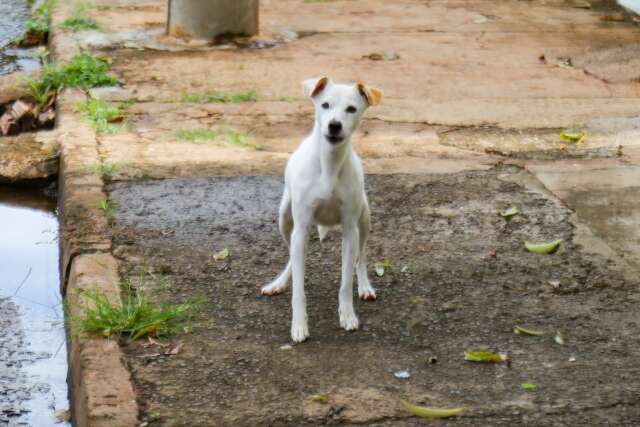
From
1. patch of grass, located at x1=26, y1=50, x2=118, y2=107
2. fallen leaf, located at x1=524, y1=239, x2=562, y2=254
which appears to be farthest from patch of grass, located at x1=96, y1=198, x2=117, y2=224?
patch of grass, located at x1=26, y1=50, x2=118, y2=107

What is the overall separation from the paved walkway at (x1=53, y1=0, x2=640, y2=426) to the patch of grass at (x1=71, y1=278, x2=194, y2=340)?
124 mm

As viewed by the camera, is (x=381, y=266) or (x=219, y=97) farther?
(x=219, y=97)

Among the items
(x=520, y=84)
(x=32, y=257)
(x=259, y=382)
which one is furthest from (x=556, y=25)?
(x=259, y=382)

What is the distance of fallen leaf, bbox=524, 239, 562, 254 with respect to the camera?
18.4 ft

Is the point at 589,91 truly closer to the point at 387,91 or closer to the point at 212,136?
the point at 387,91

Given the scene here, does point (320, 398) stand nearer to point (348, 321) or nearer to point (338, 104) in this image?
point (348, 321)

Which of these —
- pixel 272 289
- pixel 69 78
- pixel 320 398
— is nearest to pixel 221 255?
pixel 272 289

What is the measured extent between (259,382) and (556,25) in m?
7.34

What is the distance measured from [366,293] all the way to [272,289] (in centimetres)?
42

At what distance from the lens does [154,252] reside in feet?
18.0

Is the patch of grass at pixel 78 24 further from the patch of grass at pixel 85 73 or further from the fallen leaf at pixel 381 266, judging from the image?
the fallen leaf at pixel 381 266

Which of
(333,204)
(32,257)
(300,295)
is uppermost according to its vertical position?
(333,204)

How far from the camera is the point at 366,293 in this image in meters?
5.05

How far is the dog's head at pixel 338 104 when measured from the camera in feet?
14.7
